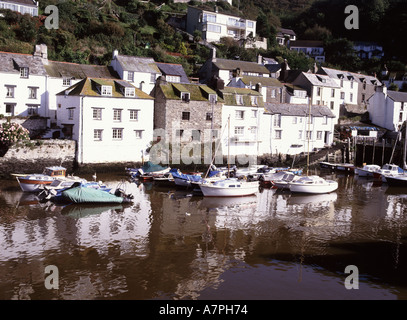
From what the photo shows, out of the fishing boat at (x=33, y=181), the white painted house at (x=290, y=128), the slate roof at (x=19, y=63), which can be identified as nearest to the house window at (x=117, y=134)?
the slate roof at (x=19, y=63)

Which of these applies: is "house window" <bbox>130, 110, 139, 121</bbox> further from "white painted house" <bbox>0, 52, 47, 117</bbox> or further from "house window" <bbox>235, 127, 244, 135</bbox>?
"house window" <bbox>235, 127, 244, 135</bbox>

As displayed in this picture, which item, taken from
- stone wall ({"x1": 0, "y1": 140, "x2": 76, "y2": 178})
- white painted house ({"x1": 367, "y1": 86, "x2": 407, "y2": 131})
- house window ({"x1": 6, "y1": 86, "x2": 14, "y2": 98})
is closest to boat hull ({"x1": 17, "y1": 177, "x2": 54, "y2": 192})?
stone wall ({"x1": 0, "y1": 140, "x2": 76, "y2": 178})

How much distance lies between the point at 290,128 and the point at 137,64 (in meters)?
20.7

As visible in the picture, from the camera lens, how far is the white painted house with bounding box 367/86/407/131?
61969 millimetres

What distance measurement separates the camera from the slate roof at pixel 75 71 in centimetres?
4531

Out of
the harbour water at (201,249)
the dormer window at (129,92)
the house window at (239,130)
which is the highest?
the dormer window at (129,92)

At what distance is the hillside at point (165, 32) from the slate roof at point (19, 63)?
8585 millimetres

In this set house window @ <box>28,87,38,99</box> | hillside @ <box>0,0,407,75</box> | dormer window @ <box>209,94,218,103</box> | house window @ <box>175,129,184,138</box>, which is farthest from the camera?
hillside @ <box>0,0,407,75</box>

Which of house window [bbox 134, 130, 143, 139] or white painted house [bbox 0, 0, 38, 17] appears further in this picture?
white painted house [bbox 0, 0, 38, 17]

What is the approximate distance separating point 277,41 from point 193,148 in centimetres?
6065

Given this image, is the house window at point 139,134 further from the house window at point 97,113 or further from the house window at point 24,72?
the house window at point 24,72

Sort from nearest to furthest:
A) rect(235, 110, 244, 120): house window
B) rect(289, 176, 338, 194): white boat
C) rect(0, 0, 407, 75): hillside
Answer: rect(289, 176, 338, 194): white boat < rect(235, 110, 244, 120): house window < rect(0, 0, 407, 75): hillside

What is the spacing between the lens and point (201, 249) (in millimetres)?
19406
